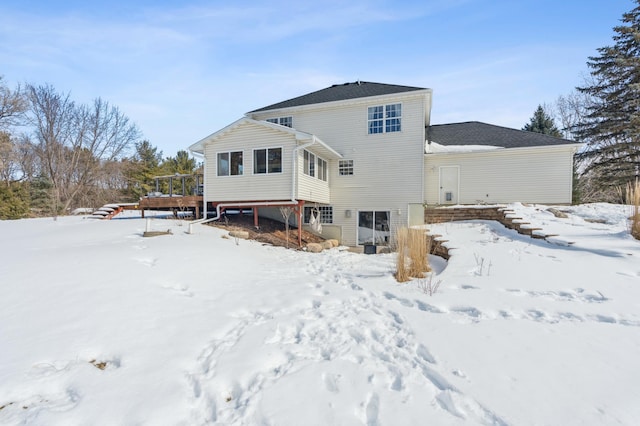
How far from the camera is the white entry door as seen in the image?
42.7 feet

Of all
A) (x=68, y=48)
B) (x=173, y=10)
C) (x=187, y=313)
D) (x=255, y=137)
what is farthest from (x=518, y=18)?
(x=68, y=48)

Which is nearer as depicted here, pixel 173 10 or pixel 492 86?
pixel 173 10

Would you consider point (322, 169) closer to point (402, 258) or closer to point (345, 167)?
point (345, 167)

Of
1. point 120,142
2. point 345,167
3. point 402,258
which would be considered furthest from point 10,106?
point 402,258

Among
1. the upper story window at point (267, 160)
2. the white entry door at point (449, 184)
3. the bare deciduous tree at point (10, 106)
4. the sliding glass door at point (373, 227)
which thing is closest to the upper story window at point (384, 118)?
the white entry door at point (449, 184)

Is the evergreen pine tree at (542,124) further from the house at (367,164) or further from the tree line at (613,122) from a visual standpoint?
the house at (367,164)

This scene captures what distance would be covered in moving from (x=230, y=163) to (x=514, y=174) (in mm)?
11906

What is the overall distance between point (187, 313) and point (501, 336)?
3.36 metres

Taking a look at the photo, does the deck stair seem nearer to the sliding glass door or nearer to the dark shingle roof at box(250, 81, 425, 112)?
the sliding glass door

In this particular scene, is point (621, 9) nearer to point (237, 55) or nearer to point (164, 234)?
point (237, 55)

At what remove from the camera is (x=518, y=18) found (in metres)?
9.27

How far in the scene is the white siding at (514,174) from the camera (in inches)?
472

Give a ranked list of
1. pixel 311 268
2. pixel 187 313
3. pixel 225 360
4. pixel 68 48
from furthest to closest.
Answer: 1. pixel 68 48
2. pixel 311 268
3. pixel 187 313
4. pixel 225 360

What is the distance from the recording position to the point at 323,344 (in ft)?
9.34
